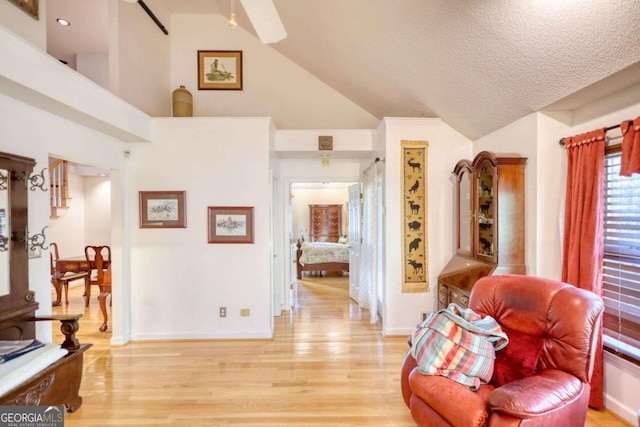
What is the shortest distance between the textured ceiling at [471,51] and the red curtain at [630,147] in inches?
12.4

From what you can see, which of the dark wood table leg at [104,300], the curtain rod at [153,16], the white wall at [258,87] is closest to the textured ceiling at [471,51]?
the curtain rod at [153,16]

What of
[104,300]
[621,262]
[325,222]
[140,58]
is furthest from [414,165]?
[325,222]

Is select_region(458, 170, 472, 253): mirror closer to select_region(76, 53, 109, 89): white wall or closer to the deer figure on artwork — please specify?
the deer figure on artwork

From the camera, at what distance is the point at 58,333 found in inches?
144

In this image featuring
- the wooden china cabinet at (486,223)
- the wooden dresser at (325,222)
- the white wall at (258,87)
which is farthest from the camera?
the wooden dresser at (325,222)

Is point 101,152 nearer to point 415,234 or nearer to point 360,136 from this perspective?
point 360,136

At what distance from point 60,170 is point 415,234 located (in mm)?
7050

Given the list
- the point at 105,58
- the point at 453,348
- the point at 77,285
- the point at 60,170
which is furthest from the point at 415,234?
the point at 60,170

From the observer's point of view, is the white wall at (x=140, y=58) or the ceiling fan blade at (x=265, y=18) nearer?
the ceiling fan blade at (x=265, y=18)

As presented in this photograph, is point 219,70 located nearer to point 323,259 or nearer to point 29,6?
point 29,6

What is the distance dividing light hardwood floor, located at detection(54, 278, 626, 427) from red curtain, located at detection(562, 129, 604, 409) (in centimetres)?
91

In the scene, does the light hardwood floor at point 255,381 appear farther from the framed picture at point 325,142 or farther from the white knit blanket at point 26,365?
the framed picture at point 325,142

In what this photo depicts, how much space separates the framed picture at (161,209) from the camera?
3486mm

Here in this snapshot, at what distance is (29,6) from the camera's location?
2.22m
